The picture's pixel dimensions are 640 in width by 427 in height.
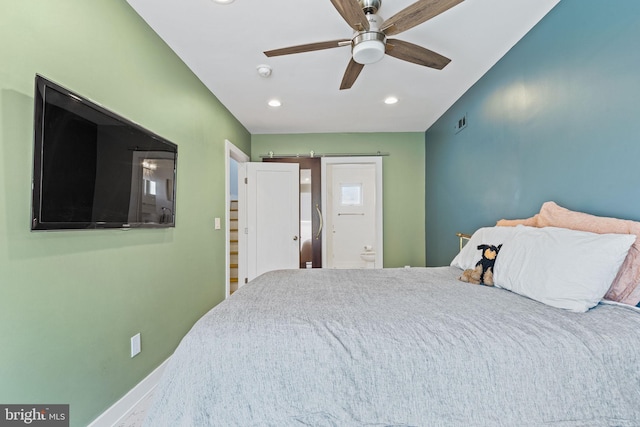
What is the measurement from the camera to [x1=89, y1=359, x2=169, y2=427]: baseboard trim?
1.55 meters

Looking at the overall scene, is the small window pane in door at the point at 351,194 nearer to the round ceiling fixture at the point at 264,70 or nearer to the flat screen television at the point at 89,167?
the round ceiling fixture at the point at 264,70

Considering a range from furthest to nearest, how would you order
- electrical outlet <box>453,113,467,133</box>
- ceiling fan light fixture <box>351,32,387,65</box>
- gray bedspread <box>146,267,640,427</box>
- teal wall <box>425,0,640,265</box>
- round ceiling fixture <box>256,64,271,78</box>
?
1. electrical outlet <box>453,113,467,133</box>
2. round ceiling fixture <box>256,64,271,78</box>
3. ceiling fan light fixture <box>351,32,387,65</box>
4. teal wall <box>425,0,640,265</box>
5. gray bedspread <box>146,267,640,427</box>

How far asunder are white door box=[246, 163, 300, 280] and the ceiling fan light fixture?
2.50 m

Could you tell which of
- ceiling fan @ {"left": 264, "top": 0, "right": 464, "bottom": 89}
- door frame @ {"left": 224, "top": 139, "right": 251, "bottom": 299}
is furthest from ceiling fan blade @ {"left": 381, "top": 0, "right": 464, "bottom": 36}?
door frame @ {"left": 224, "top": 139, "right": 251, "bottom": 299}

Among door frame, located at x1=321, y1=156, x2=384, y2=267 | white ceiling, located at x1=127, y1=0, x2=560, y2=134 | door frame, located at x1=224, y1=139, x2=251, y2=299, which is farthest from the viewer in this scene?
door frame, located at x1=321, y1=156, x2=384, y2=267

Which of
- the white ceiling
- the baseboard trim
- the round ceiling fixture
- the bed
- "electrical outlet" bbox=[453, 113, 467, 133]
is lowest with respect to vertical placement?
the baseboard trim

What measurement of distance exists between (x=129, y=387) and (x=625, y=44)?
10.5 ft

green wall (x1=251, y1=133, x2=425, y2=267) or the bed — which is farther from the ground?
green wall (x1=251, y1=133, x2=425, y2=267)

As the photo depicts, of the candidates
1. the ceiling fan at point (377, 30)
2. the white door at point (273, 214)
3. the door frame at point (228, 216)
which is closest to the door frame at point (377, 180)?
the white door at point (273, 214)

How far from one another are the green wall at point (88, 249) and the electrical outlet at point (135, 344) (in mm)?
42

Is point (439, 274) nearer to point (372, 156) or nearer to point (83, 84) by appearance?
point (83, 84)

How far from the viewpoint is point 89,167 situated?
1.38 meters

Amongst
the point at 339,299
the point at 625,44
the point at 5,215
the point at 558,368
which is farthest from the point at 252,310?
the point at 625,44

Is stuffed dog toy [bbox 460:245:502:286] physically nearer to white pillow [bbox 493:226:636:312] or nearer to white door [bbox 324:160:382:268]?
white pillow [bbox 493:226:636:312]
